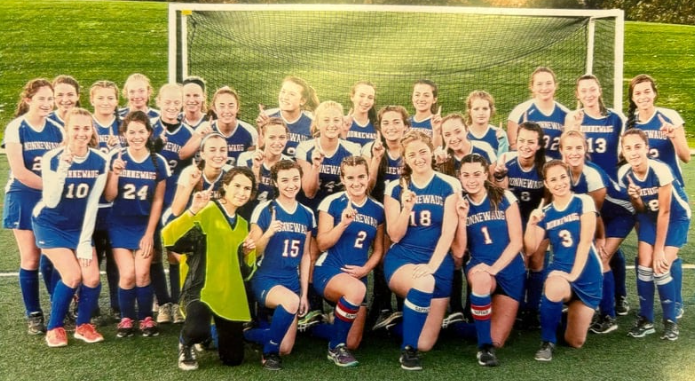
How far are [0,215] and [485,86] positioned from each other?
10.0m

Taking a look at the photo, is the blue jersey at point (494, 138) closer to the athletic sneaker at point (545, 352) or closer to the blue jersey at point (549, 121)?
the blue jersey at point (549, 121)

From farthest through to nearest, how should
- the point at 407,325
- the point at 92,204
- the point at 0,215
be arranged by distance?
the point at 0,215
the point at 92,204
the point at 407,325

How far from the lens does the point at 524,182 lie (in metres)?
4.94

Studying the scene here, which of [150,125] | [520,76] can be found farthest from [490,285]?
[520,76]

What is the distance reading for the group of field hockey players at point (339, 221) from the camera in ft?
14.2

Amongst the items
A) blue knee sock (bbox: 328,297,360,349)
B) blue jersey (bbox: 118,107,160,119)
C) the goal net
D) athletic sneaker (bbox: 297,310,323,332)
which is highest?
the goal net

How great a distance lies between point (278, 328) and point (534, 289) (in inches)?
71.8

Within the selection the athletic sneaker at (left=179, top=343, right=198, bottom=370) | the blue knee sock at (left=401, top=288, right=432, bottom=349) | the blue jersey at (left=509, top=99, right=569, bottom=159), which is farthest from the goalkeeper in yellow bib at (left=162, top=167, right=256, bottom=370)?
the blue jersey at (left=509, top=99, right=569, bottom=159)

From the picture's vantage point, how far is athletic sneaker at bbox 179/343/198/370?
419 centimetres

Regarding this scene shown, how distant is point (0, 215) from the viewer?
814cm

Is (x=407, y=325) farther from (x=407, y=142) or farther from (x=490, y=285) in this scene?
(x=407, y=142)

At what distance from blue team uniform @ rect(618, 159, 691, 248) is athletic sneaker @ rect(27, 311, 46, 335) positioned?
3.83 meters

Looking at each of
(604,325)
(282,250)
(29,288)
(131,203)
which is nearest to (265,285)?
(282,250)

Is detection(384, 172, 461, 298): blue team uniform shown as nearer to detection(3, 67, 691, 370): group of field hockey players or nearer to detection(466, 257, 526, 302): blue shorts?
detection(3, 67, 691, 370): group of field hockey players
